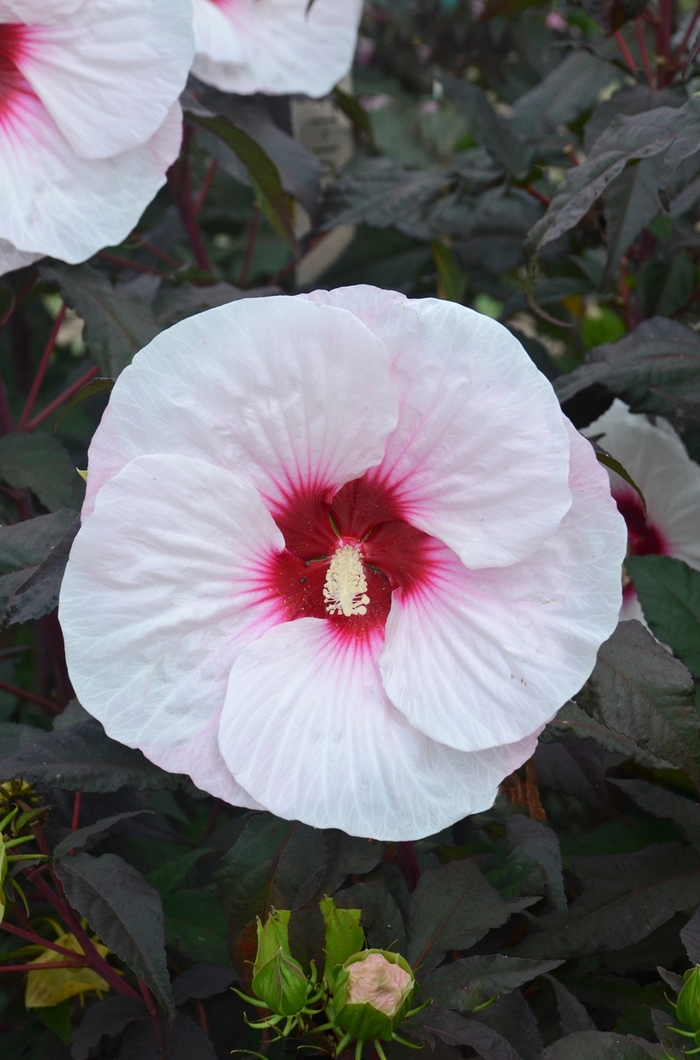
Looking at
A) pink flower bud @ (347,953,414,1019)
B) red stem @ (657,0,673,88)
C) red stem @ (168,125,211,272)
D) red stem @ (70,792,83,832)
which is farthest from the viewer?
red stem @ (168,125,211,272)

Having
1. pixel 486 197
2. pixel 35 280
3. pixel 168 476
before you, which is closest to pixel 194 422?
pixel 168 476

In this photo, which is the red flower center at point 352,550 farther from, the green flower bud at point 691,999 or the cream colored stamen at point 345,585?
the green flower bud at point 691,999

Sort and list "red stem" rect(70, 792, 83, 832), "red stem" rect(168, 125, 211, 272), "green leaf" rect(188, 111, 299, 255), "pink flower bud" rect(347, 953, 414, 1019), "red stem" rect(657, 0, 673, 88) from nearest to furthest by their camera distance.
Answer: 1. "pink flower bud" rect(347, 953, 414, 1019)
2. "red stem" rect(70, 792, 83, 832)
3. "green leaf" rect(188, 111, 299, 255)
4. "red stem" rect(657, 0, 673, 88)
5. "red stem" rect(168, 125, 211, 272)

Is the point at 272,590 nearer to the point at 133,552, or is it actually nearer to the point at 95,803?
the point at 133,552

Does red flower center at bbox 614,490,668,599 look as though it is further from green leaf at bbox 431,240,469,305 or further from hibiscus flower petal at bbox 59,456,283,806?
hibiscus flower petal at bbox 59,456,283,806

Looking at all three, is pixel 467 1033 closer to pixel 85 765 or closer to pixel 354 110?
pixel 85 765

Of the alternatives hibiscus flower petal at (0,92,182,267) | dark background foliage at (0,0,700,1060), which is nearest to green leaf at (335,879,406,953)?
dark background foliage at (0,0,700,1060)

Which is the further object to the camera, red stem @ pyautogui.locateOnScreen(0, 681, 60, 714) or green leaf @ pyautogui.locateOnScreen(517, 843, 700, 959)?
red stem @ pyautogui.locateOnScreen(0, 681, 60, 714)

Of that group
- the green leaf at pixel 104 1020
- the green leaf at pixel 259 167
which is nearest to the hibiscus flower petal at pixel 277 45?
the green leaf at pixel 259 167
